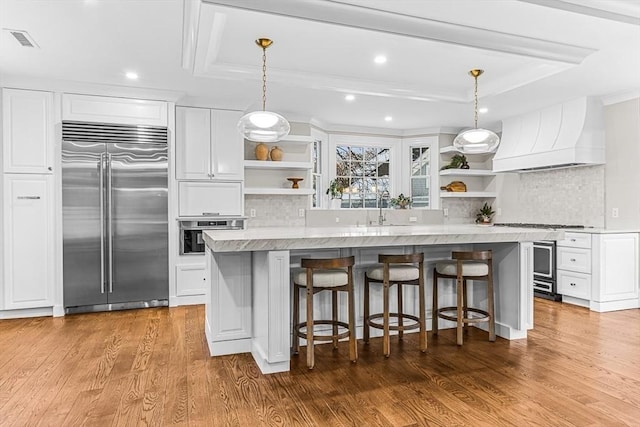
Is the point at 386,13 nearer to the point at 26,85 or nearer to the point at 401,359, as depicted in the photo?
the point at 401,359

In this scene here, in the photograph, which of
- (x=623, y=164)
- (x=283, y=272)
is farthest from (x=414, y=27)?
(x=623, y=164)

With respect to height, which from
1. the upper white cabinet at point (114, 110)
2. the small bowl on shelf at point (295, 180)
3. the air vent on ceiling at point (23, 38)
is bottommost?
the small bowl on shelf at point (295, 180)

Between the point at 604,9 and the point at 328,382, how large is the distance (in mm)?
3057

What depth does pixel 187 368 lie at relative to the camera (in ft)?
9.78

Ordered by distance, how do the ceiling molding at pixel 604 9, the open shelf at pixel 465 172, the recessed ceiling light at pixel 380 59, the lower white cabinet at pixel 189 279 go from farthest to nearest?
the open shelf at pixel 465 172, the lower white cabinet at pixel 189 279, the recessed ceiling light at pixel 380 59, the ceiling molding at pixel 604 9

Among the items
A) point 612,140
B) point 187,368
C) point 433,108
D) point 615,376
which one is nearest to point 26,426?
point 187,368

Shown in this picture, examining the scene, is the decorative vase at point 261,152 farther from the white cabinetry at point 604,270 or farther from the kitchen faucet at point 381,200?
the white cabinetry at point 604,270

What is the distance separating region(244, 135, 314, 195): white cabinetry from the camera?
18.7ft

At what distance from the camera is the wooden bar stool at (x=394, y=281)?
10.4 feet

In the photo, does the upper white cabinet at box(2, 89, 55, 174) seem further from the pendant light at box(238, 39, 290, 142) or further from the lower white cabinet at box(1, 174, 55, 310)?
the pendant light at box(238, 39, 290, 142)

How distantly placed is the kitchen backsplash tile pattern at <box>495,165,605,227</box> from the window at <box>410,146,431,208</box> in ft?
3.77

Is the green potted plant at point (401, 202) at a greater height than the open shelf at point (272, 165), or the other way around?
the open shelf at point (272, 165)

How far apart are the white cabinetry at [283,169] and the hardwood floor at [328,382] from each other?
2.45 metres

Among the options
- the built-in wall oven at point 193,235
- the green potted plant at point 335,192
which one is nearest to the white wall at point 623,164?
the green potted plant at point 335,192
